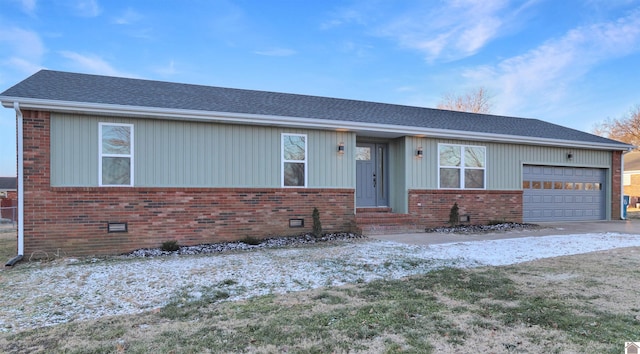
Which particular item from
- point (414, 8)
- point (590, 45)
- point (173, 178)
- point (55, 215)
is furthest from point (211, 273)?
point (590, 45)

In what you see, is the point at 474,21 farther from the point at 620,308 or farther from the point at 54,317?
the point at 54,317

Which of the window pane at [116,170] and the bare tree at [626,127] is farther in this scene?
the bare tree at [626,127]

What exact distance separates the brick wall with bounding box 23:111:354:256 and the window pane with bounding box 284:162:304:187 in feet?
0.75

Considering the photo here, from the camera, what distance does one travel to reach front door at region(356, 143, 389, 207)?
34.3 ft

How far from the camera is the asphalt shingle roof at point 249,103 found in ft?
24.4

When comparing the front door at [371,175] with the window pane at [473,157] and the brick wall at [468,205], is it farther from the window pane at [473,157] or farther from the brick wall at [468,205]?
the window pane at [473,157]

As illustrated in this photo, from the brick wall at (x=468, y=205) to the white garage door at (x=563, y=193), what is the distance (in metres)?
0.86

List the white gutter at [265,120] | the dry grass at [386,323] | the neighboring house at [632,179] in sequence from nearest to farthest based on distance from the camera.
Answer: the dry grass at [386,323]
the white gutter at [265,120]
the neighboring house at [632,179]

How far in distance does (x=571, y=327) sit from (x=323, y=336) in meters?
2.18

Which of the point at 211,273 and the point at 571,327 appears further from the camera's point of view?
the point at 211,273

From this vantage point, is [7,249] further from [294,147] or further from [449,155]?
[449,155]

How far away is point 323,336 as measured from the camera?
9.87 feet

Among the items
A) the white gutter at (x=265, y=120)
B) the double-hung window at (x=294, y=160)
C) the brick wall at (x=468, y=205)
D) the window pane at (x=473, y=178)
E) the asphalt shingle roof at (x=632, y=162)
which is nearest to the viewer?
the white gutter at (x=265, y=120)

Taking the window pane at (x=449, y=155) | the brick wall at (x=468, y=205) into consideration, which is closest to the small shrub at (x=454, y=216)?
the brick wall at (x=468, y=205)
